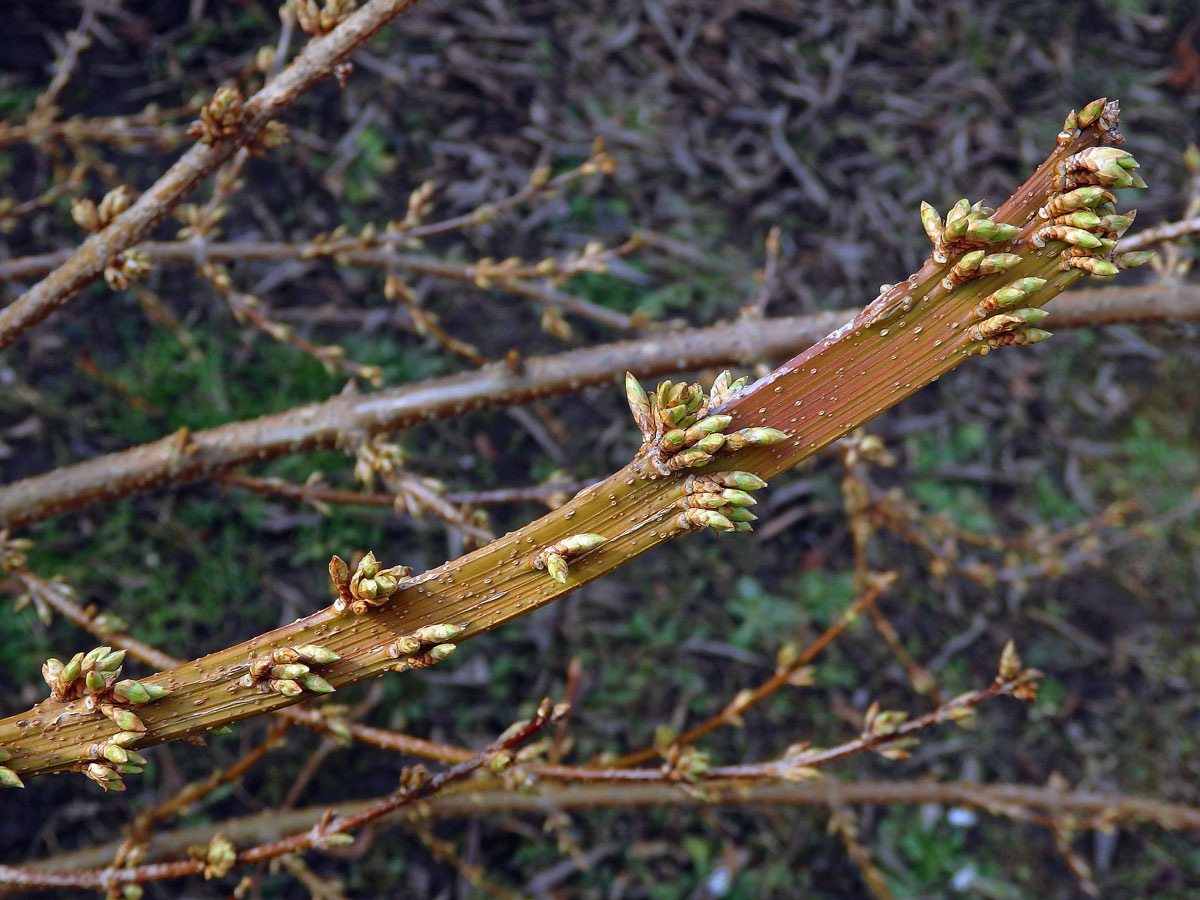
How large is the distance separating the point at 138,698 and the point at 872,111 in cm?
375

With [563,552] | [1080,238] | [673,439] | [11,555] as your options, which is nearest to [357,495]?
[11,555]

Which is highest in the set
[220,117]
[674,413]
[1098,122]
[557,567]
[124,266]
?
[220,117]

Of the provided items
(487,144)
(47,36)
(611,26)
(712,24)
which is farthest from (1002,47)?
(47,36)

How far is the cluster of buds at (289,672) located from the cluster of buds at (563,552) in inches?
10.7

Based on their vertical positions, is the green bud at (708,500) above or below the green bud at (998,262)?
below

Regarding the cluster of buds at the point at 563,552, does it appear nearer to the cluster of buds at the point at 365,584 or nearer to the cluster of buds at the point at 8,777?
the cluster of buds at the point at 365,584

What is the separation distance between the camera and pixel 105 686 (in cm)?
97

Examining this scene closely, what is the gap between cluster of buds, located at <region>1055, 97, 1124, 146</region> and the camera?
2.90 feet

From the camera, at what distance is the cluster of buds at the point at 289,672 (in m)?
0.96

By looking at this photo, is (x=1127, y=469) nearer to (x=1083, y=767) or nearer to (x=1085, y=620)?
(x=1085, y=620)

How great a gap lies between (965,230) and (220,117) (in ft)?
3.66

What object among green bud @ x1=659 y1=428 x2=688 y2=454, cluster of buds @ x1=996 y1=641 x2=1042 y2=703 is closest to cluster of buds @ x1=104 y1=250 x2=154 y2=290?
green bud @ x1=659 y1=428 x2=688 y2=454

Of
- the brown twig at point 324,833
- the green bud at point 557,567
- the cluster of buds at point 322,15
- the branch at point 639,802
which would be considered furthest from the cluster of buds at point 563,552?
the branch at point 639,802

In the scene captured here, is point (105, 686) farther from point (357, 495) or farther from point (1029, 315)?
point (1029, 315)
